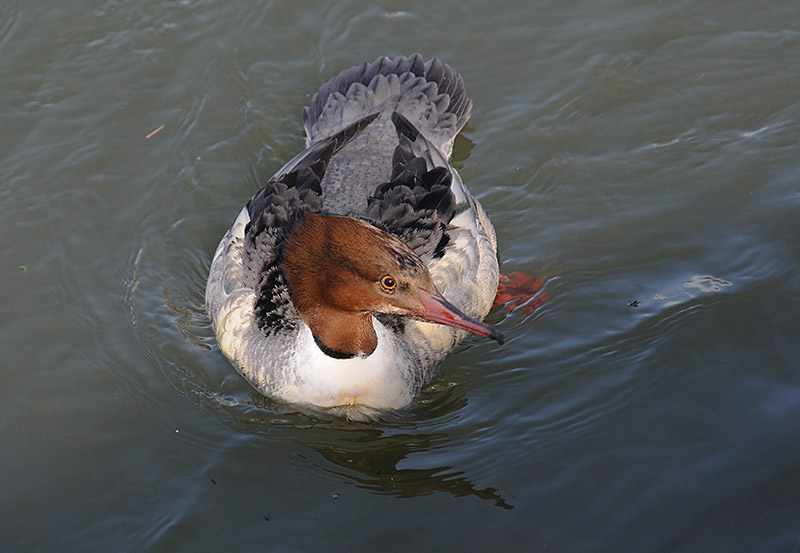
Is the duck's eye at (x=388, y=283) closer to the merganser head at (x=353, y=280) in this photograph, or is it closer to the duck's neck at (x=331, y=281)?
the merganser head at (x=353, y=280)

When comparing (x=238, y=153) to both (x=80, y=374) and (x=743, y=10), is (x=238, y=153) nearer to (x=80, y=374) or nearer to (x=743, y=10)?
(x=80, y=374)

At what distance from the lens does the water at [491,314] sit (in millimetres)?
5008

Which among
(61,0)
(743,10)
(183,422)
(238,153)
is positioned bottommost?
(183,422)

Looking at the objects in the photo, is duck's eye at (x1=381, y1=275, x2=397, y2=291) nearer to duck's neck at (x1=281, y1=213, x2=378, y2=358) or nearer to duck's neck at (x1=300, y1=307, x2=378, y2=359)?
duck's neck at (x1=281, y1=213, x2=378, y2=358)

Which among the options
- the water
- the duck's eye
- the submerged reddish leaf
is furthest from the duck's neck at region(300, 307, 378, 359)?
the submerged reddish leaf

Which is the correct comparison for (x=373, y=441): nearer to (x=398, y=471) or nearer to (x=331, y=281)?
(x=398, y=471)

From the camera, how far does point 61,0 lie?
9.04 metres

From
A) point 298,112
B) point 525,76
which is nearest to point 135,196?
point 298,112

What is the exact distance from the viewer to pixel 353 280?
524 cm

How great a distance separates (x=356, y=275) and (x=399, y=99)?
110 inches

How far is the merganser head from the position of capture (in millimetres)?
5109

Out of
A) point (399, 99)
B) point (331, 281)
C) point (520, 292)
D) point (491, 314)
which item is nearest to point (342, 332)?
point (331, 281)

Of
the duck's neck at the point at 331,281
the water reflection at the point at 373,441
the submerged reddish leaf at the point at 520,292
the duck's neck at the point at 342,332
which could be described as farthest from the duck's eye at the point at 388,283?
the submerged reddish leaf at the point at 520,292

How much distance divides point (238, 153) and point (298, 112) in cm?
73
